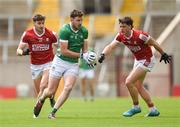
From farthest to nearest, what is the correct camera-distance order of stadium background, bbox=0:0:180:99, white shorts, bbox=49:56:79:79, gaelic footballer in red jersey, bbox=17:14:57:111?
stadium background, bbox=0:0:180:99, gaelic footballer in red jersey, bbox=17:14:57:111, white shorts, bbox=49:56:79:79

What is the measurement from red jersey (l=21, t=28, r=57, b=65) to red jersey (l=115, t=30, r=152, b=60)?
1.91 m

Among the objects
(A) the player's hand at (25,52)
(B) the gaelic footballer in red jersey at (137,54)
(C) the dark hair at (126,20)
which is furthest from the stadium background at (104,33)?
(C) the dark hair at (126,20)

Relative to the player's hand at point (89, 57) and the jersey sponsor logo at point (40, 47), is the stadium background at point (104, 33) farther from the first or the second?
the player's hand at point (89, 57)

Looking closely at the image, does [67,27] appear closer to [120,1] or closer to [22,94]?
[22,94]

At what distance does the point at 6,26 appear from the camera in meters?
42.8

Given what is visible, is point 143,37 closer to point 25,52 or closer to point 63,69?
point 63,69

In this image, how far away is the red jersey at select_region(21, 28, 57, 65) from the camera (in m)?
20.0

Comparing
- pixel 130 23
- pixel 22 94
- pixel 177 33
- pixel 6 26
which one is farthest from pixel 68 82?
pixel 6 26

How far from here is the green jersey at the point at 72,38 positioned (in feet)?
59.4

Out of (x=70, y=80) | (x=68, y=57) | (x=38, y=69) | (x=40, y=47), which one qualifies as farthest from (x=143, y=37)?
→ (x=38, y=69)

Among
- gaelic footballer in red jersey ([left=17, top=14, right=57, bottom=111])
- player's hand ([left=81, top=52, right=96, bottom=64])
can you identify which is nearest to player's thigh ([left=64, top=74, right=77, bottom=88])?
player's hand ([left=81, top=52, right=96, bottom=64])

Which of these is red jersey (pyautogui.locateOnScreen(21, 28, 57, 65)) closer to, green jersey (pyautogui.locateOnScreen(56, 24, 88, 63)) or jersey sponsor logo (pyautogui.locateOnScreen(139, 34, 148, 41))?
green jersey (pyautogui.locateOnScreen(56, 24, 88, 63))

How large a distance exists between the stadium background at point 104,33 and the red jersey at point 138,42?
18.6m

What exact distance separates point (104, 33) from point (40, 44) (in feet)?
71.4
